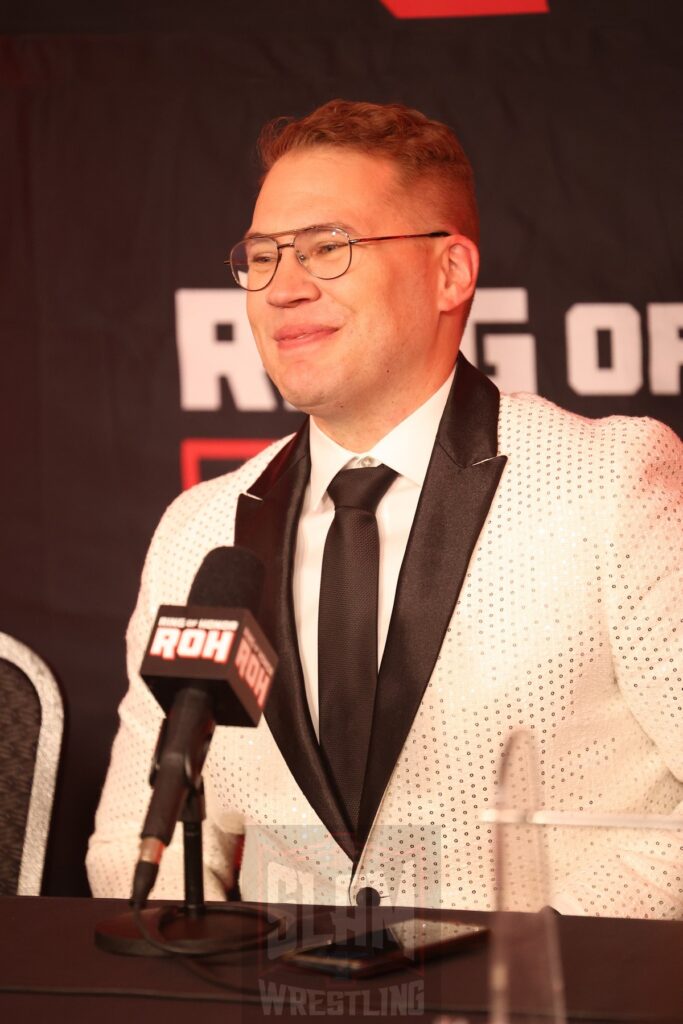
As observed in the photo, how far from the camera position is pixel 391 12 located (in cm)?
292

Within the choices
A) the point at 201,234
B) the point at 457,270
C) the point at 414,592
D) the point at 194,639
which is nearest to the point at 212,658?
the point at 194,639

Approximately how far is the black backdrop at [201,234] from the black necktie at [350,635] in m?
0.86

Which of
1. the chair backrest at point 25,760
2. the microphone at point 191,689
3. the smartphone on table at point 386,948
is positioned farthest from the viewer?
the chair backrest at point 25,760

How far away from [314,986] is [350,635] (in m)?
0.85

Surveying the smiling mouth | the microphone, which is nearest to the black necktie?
the smiling mouth

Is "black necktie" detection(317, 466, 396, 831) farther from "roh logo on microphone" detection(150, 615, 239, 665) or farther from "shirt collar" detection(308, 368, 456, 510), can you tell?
"roh logo on microphone" detection(150, 615, 239, 665)

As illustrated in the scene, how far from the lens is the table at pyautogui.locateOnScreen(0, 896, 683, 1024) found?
126cm

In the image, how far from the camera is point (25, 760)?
7.55 feet

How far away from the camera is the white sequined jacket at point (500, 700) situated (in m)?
2.02

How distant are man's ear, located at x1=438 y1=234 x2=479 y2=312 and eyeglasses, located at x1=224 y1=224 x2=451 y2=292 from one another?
0.12 meters

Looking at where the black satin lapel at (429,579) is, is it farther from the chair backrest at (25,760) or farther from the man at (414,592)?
the chair backrest at (25,760)

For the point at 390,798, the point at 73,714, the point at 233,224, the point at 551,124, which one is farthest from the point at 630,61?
the point at 73,714

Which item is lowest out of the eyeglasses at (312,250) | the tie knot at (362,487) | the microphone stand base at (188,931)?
the microphone stand base at (188,931)

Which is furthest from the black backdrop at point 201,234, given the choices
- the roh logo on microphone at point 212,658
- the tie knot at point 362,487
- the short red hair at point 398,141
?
the roh logo on microphone at point 212,658
